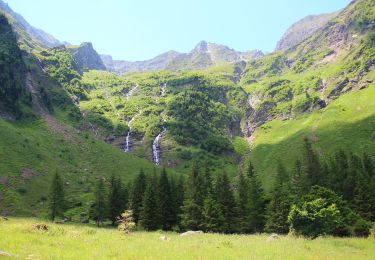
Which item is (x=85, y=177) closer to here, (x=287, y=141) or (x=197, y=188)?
(x=197, y=188)

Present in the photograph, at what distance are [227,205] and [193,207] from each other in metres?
8.52

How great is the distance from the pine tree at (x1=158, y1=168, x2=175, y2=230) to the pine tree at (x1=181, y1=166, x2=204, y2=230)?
3.29 meters

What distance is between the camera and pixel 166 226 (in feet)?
263

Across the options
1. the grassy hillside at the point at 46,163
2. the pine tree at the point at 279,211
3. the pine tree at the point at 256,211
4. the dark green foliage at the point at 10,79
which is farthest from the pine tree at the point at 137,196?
the dark green foliage at the point at 10,79

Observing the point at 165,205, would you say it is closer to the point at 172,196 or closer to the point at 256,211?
the point at 172,196

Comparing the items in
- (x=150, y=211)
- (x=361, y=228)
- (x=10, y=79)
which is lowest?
(x=150, y=211)

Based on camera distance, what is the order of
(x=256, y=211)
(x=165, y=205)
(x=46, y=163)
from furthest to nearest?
(x=46, y=163) < (x=165, y=205) < (x=256, y=211)

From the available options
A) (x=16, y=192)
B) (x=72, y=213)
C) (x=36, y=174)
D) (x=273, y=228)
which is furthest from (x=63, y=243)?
(x=36, y=174)

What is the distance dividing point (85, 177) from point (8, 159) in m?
28.7

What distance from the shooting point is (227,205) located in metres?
79.6

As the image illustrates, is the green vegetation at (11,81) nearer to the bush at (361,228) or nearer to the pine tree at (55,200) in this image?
the pine tree at (55,200)

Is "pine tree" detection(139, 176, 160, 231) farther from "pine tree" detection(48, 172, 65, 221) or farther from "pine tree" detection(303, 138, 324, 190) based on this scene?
"pine tree" detection(303, 138, 324, 190)

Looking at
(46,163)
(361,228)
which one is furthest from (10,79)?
(361,228)

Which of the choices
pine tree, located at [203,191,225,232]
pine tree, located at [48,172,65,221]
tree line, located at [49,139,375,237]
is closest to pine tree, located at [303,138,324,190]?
tree line, located at [49,139,375,237]
